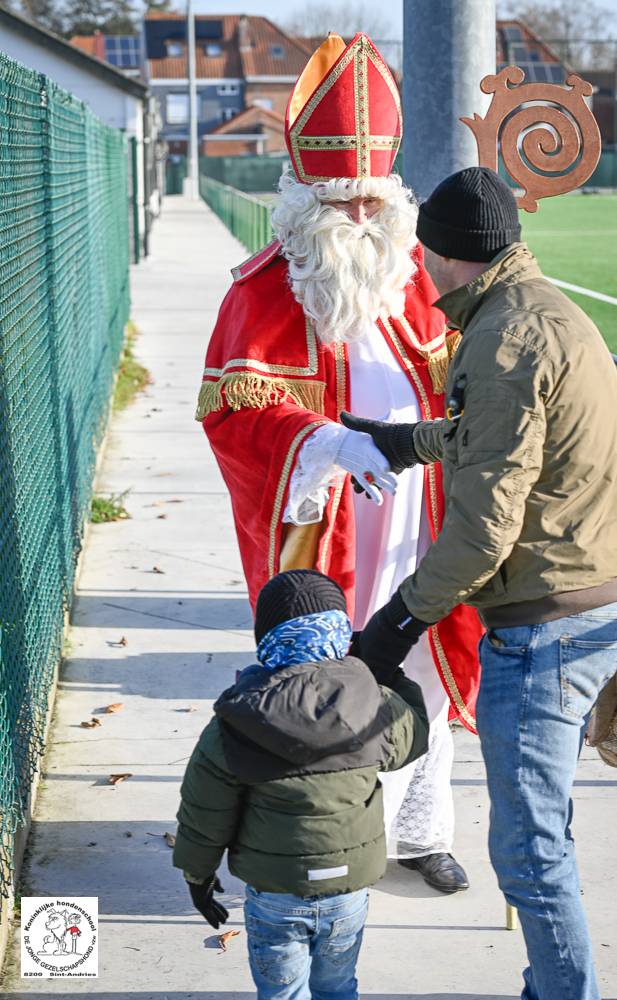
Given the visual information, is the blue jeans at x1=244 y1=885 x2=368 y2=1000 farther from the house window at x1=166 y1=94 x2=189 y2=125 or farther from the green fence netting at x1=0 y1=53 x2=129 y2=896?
the house window at x1=166 y1=94 x2=189 y2=125

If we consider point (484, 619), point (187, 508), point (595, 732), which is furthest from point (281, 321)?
point (187, 508)

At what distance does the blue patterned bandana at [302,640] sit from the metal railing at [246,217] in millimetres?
9768

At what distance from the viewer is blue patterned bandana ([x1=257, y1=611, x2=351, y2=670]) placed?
2.59m

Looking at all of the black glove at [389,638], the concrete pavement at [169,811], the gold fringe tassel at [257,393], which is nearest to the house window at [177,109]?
the concrete pavement at [169,811]

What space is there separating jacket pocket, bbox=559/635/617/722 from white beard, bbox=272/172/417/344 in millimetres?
1245

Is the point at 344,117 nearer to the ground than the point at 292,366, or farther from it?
farther from it

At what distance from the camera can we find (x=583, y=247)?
2741cm

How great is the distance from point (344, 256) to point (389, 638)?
1.20 meters

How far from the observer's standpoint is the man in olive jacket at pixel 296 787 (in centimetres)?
256

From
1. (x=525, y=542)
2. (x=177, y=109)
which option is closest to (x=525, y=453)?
(x=525, y=542)

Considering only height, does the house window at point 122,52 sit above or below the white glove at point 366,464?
above

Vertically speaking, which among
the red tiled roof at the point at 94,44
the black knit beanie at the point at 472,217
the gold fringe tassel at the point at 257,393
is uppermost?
the red tiled roof at the point at 94,44

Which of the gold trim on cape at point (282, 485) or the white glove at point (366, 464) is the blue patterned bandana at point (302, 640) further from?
the gold trim on cape at point (282, 485)

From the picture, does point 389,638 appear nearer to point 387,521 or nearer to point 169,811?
point 387,521
